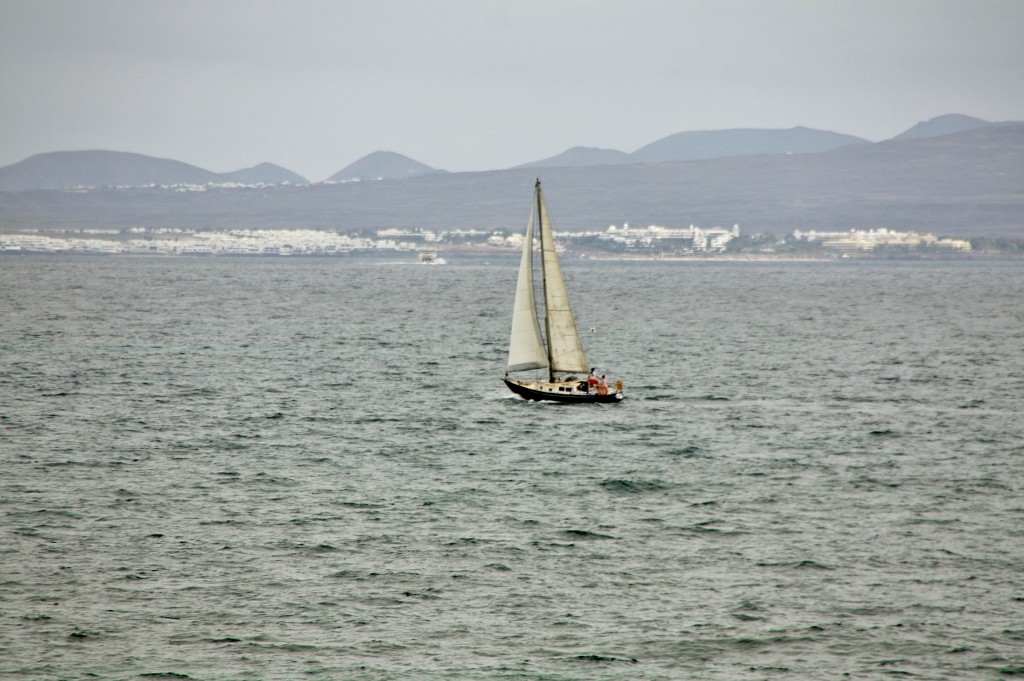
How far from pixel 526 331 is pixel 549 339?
4.45ft

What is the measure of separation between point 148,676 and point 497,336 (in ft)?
312

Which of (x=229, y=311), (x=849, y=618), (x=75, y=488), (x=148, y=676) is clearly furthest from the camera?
(x=229, y=311)

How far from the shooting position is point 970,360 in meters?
99.8

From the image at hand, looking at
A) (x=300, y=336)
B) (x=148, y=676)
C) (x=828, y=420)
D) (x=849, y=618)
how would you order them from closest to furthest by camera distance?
(x=148, y=676) → (x=849, y=618) → (x=828, y=420) → (x=300, y=336)

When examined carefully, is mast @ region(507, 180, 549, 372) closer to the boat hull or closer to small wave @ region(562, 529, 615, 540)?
the boat hull

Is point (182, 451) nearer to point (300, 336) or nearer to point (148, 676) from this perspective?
point (148, 676)

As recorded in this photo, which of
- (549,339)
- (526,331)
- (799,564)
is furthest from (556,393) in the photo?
(799,564)

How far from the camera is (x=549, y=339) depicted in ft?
215

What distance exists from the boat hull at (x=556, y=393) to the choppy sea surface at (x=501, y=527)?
989mm

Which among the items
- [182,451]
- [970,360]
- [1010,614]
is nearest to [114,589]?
[182,451]

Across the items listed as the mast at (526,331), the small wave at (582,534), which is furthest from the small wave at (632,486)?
the mast at (526,331)

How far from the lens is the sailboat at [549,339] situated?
64.8m

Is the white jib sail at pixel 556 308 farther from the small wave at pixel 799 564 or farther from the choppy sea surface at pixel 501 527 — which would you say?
the small wave at pixel 799 564

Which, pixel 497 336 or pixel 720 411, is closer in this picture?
pixel 720 411
